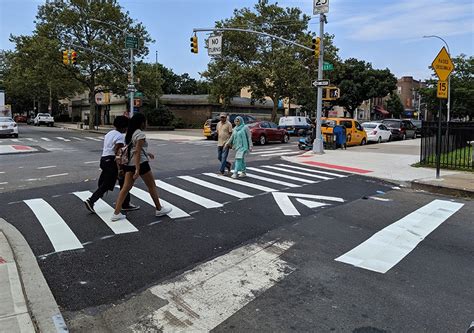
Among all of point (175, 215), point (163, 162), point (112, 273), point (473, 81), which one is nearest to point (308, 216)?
point (175, 215)

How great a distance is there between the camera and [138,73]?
4088cm

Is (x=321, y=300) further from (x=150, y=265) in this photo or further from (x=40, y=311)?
(x=40, y=311)

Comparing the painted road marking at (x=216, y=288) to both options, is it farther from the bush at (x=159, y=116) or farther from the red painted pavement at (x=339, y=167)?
the bush at (x=159, y=116)

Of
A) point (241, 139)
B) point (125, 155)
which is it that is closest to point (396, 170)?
point (241, 139)

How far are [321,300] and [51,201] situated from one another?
6.24 metres

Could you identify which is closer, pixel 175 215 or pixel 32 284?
pixel 32 284

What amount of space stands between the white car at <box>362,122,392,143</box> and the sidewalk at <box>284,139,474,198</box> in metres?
9.39

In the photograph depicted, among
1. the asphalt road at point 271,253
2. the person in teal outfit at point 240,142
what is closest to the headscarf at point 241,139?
the person in teal outfit at point 240,142

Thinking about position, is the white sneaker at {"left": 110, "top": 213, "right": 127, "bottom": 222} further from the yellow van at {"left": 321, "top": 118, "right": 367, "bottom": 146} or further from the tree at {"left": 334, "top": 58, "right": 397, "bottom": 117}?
the tree at {"left": 334, "top": 58, "right": 397, "bottom": 117}

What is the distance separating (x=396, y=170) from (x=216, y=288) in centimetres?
1159

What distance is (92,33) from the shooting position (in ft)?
134

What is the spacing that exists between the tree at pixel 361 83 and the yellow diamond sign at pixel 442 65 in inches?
2108

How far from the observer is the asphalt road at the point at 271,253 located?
4.02m

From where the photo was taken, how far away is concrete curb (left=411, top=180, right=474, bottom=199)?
34.0 ft
